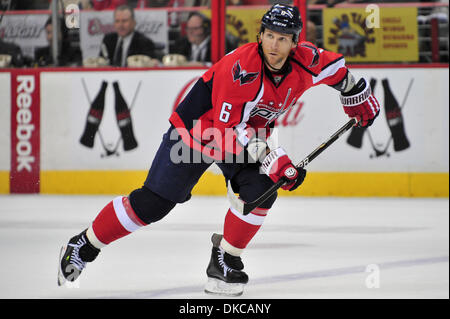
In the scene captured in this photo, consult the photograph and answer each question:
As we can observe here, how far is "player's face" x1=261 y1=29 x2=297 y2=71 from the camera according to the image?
8.45ft

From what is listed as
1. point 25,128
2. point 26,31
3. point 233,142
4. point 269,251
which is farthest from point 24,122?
point 233,142

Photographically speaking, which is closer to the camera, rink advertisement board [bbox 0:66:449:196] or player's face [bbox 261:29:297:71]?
player's face [bbox 261:29:297:71]

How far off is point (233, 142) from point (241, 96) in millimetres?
149

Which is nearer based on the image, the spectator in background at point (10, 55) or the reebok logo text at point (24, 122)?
the reebok logo text at point (24, 122)

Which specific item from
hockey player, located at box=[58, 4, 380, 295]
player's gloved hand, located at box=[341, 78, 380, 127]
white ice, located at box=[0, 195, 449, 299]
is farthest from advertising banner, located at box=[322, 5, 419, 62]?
hockey player, located at box=[58, 4, 380, 295]

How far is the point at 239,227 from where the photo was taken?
9.17 ft

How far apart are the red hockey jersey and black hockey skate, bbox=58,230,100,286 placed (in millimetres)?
474

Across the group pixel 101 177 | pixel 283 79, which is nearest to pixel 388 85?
pixel 101 177

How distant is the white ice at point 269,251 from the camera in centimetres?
285

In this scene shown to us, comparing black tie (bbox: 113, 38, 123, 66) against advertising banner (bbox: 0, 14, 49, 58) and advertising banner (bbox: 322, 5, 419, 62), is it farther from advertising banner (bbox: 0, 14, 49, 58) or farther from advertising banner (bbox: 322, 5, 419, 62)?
advertising banner (bbox: 322, 5, 419, 62)

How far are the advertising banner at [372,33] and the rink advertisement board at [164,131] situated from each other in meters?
0.15

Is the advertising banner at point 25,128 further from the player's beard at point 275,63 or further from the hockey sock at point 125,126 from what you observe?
the player's beard at point 275,63

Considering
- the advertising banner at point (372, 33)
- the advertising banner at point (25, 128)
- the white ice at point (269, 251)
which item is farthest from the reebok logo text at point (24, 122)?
the advertising banner at point (372, 33)

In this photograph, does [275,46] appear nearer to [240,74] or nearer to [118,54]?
[240,74]
